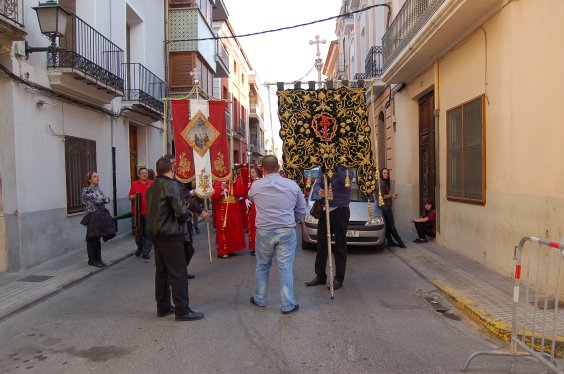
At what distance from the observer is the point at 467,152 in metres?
8.50

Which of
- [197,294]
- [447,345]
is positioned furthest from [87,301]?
[447,345]

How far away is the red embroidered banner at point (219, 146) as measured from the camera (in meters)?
8.47

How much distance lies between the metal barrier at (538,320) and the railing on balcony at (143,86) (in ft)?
34.0

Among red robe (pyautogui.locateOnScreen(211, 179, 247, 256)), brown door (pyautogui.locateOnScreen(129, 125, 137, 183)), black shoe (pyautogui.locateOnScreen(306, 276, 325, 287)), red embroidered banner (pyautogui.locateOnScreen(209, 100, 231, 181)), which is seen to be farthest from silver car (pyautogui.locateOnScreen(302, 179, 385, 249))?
brown door (pyautogui.locateOnScreen(129, 125, 137, 183))

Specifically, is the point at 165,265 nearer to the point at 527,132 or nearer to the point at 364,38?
the point at 527,132

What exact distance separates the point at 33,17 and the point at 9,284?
15.2ft

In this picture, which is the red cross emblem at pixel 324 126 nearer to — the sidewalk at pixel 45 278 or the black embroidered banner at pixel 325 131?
the black embroidered banner at pixel 325 131

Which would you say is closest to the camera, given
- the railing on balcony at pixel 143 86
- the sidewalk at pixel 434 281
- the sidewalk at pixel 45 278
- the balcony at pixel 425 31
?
the sidewalk at pixel 434 281

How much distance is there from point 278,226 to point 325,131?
179 centimetres

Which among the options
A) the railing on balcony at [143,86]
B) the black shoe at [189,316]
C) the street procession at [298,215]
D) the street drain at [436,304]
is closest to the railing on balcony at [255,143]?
the railing on balcony at [143,86]

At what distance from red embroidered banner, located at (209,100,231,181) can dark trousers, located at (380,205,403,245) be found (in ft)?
10.8

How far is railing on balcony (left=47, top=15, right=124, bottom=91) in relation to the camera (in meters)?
9.12

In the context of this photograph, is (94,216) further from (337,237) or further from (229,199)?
→ (337,237)

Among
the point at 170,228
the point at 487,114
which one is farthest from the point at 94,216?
the point at 487,114
